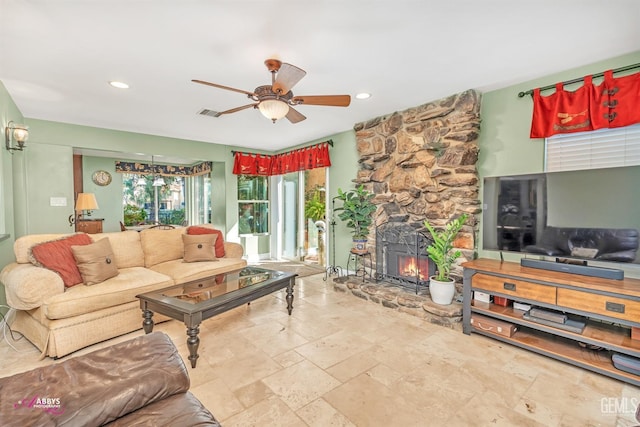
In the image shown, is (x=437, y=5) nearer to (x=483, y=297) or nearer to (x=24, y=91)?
(x=483, y=297)

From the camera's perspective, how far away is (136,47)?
2.22 metres

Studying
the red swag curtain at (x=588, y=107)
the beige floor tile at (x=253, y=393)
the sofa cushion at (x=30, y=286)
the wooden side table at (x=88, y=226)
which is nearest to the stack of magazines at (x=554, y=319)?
the red swag curtain at (x=588, y=107)

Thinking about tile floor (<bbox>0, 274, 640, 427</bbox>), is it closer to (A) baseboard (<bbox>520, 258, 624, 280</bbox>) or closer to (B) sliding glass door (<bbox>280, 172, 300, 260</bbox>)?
(A) baseboard (<bbox>520, 258, 624, 280</bbox>)

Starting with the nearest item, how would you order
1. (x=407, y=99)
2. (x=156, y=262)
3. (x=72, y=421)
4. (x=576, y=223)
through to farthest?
(x=72, y=421), (x=576, y=223), (x=407, y=99), (x=156, y=262)

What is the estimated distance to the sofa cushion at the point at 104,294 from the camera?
231 centimetres

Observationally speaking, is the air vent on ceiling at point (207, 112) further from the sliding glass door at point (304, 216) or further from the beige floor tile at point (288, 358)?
the beige floor tile at point (288, 358)

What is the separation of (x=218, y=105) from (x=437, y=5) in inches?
103

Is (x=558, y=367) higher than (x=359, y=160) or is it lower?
lower

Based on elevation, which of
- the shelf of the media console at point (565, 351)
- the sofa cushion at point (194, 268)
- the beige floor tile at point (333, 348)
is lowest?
the beige floor tile at point (333, 348)

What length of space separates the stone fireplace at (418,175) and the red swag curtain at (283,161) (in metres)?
0.88

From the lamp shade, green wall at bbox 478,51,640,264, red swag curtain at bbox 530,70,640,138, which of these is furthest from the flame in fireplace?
the lamp shade

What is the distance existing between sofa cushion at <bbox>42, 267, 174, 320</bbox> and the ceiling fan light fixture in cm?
203

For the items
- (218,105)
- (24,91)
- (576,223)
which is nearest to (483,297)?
(576,223)

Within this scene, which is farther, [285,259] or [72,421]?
[285,259]
